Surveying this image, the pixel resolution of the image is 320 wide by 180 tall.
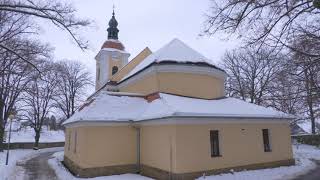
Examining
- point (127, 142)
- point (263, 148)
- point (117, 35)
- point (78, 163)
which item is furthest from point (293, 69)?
point (117, 35)

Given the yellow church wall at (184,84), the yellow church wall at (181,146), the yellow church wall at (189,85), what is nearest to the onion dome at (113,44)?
the yellow church wall at (184,84)

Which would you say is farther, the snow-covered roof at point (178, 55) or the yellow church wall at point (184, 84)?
the snow-covered roof at point (178, 55)

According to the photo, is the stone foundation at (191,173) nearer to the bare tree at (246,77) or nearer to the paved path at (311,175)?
the paved path at (311,175)

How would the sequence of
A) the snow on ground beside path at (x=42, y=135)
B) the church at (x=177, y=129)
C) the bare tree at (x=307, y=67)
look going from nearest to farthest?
the bare tree at (x=307, y=67), the church at (x=177, y=129), the snow on ground beside path at (x=42, y=135)

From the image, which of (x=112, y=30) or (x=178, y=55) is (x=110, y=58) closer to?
(x=112, y=30)

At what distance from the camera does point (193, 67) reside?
1847cm

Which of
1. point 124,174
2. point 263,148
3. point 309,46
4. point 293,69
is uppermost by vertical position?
point 309,46

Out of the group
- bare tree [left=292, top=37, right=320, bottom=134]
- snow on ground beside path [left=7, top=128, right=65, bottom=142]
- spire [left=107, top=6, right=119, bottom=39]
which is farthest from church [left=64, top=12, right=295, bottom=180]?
snow on ground beside path [left=7, top=128, right=65, bottom=142]

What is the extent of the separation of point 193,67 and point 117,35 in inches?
684

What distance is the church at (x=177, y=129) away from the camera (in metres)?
14.1

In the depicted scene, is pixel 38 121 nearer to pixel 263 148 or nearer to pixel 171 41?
pixel 171 41

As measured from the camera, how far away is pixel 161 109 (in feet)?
49.8

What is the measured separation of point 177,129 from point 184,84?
5113 mm

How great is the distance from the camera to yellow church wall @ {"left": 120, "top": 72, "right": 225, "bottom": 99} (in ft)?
59.5
